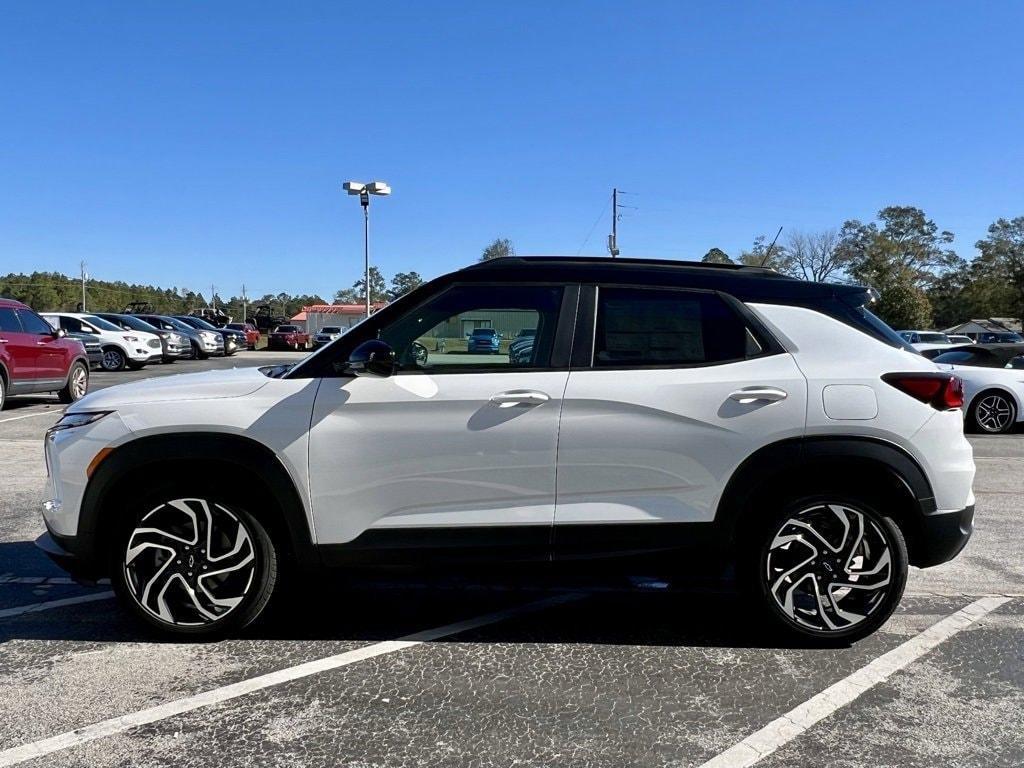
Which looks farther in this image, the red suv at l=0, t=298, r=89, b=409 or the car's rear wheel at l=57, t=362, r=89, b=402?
the car's rear wheel at l=57, t=362, r=89, b=402

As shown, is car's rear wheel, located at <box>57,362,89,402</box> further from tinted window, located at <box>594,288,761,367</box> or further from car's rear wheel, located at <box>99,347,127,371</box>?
tinted window, located at <box>594,288,761,367</box>

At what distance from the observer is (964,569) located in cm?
496

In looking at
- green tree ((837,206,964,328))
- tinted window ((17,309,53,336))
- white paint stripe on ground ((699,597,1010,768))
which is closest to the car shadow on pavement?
white paint stripe on ground ((699,597,1010,768))

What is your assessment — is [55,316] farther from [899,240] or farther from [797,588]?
[899,240]

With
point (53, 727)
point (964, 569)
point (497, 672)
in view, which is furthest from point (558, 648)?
point (964, 569)

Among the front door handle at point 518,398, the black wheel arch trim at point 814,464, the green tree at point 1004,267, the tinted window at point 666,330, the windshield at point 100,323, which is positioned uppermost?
the green tree at point 1004,267

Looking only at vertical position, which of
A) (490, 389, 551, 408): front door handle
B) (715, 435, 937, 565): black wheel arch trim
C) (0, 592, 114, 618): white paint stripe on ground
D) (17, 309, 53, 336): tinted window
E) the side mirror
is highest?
(17, 309, 53, 336): tinted window

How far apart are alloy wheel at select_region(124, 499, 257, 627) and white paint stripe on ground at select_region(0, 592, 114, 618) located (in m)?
0.91

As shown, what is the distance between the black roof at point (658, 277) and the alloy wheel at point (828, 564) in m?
1.04

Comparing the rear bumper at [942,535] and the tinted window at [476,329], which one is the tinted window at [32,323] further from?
the rear bumper at [942,535]

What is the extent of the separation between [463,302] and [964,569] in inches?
147

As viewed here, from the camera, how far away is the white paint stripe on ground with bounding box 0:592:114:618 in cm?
406

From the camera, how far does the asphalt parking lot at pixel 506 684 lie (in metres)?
2.78

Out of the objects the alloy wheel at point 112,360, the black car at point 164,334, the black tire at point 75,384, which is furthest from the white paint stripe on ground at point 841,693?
the black car at point 164,334
